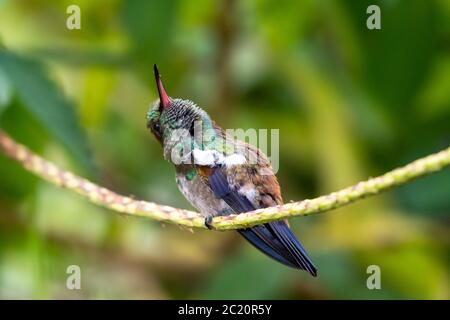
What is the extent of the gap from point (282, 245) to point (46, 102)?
74 cm

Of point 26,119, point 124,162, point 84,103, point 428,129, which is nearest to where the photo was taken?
point 26,119

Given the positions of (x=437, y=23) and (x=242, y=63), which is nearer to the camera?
(x=437, y=23)

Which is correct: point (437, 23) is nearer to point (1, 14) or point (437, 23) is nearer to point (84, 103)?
point (84, 103)

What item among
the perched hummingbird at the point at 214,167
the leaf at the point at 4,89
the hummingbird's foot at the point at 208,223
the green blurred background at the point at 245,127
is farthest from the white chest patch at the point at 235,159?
the green blurred background at the point at 245,127

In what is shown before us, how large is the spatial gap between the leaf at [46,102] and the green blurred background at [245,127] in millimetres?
268

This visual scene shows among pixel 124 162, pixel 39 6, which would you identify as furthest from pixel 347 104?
pixel 39 6

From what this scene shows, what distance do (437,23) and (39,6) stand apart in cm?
127

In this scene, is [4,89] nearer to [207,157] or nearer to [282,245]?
[207,157]

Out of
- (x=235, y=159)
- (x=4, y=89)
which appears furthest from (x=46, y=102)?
(x=235, y=159)

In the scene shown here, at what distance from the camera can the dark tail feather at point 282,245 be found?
0.81 m

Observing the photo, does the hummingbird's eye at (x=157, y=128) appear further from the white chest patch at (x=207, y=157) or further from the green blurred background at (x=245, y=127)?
the green blurred background at (x=245, y=127)

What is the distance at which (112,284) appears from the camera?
7.23 feet

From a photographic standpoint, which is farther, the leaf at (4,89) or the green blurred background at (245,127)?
the green blurred background at (245,127)

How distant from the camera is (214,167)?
3.20 ft
